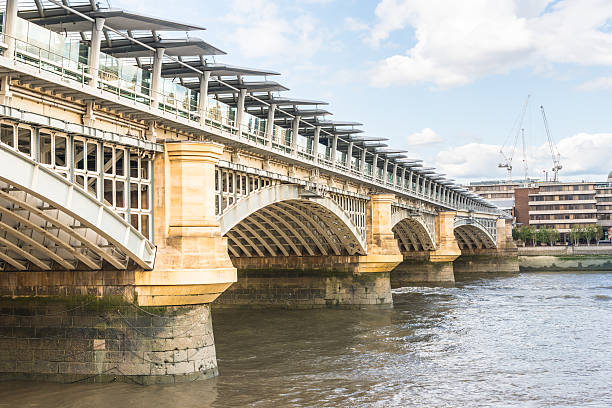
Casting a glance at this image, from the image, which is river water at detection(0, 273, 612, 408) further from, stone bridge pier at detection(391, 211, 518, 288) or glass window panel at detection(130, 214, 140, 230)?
stone bridge pier at detection(391, 211, 518, 288)

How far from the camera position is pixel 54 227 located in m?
20.1

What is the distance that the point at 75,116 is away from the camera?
64.8 ft

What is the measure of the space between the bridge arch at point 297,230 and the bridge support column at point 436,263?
24.8 m

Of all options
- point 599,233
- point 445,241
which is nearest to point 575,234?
point 599,233

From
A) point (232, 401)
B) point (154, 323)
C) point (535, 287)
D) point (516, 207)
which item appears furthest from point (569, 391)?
point (516, 207)

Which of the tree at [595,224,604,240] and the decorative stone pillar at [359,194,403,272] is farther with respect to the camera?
the tree at [595,224,604,240]

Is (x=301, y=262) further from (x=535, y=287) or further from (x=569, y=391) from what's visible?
(x=535, y=287)

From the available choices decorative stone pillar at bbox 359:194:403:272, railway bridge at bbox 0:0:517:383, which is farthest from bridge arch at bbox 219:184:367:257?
railway bridge at bbox 0:0:517:383

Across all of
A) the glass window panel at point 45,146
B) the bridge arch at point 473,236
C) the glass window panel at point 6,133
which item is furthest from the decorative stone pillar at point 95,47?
the bridge arch at point 473,236

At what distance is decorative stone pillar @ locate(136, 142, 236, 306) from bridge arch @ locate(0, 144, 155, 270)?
0.64 m

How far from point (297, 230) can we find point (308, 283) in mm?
3985

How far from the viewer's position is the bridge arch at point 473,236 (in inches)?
3445

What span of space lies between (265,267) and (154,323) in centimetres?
2521

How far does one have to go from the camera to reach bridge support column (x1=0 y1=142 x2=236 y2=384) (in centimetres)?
2111
